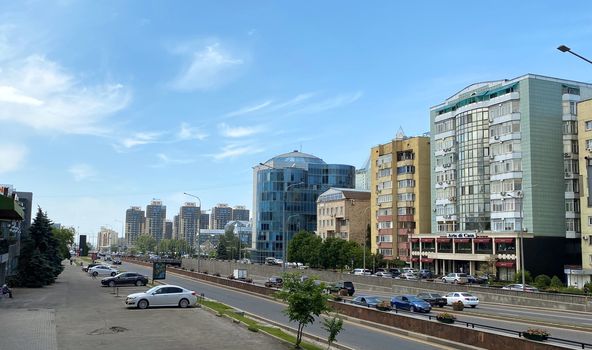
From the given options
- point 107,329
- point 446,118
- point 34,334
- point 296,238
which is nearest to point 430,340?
point 107,329

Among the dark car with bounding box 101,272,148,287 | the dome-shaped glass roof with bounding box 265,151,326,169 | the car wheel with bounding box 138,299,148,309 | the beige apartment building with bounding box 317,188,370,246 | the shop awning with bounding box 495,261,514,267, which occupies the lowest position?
the dark car with bounding box 101,272,148,287

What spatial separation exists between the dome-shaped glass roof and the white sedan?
143987mm

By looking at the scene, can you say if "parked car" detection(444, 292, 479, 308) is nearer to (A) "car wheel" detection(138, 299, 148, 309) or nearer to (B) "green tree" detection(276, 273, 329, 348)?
(A) "car wheel" detection(138, 299, 148, 309)

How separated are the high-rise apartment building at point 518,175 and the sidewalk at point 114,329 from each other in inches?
2165

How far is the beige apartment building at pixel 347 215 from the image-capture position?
423ft

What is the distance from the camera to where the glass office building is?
170 meters

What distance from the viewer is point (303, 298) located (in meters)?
19.2

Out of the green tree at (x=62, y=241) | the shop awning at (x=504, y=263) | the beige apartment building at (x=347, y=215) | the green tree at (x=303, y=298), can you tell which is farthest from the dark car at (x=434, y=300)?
the beige apartment building at (x=347, y=215)

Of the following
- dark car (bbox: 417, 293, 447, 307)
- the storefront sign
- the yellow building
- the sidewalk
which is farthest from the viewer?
the storefront sign

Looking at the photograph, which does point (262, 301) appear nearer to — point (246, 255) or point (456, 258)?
point (456, 258)

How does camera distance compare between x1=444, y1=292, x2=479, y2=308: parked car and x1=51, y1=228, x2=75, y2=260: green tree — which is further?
x1=51, y1=228, x2=75, y2=260: green tree

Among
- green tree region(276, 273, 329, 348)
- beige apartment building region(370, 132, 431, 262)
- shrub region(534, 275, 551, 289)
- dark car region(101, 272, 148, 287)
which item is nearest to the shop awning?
shrub region(534, 275, 551, 289)

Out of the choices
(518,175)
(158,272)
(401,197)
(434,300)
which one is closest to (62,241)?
(158,272)

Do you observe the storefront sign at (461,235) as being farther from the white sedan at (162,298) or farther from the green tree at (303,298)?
the green tree at (303,298)
